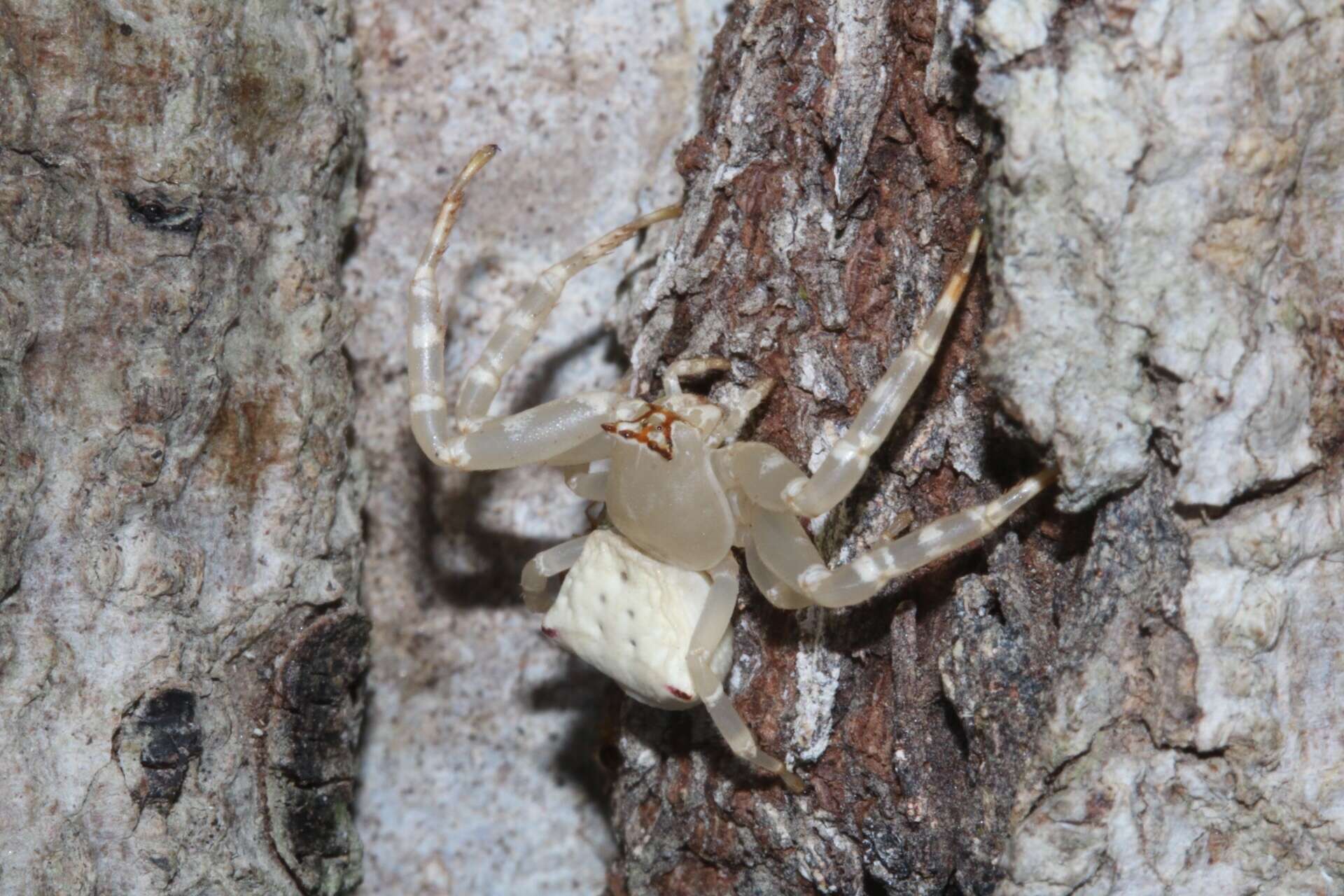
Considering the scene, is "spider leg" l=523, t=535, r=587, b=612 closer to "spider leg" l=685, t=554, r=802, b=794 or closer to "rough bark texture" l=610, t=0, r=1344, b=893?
"spider leg" l=685, t=554, r=802, b=794

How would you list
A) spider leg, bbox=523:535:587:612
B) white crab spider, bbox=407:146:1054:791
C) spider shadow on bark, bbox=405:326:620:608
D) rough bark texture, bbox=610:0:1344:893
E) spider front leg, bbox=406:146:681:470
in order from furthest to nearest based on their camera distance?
1. spider shadow on bark, bbox=405:326:620:608
2. spider leg, bbox=523:535:587:612
3. spider front leg, bbox=406:146:681:470
4. white crab spider, bbox=407:146:1054:791
5. rough bark texture, bbox=610:0:1344:893

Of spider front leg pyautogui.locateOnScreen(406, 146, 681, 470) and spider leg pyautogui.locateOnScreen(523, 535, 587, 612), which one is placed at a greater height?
spider front leg pyautogui.locateOnScreen(406, 146, 681, 470)

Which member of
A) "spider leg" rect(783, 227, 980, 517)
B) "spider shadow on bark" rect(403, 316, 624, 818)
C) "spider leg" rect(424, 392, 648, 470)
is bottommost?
"spider shadow on bark" rect(403, 316, 624, 818)

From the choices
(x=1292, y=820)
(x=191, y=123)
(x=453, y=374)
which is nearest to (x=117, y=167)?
(x=191, y=123)

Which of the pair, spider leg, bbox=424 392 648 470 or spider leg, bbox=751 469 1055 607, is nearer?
spider leg, bbox=751 469 1055 607

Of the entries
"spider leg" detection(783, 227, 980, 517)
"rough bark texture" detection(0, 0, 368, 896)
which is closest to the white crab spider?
"spider leg" detection(783, 227, 980, 517)

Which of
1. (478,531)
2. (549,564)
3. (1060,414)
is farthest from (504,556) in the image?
(1060,414)

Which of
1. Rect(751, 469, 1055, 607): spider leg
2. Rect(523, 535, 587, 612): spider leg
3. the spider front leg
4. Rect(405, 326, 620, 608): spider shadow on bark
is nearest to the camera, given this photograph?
Rect(751, 469, 1055, 607): spider leg
